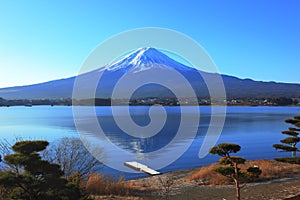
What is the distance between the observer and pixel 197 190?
7648 mm

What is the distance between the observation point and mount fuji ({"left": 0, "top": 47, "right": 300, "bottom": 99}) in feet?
263

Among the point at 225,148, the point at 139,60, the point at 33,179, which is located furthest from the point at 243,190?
the point at 139,60

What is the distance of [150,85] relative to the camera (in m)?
109

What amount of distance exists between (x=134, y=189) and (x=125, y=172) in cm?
373

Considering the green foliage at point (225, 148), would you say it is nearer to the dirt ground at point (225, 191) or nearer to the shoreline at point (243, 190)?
the dirt ground at point (225, 191)

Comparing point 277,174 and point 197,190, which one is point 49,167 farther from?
point 277,174

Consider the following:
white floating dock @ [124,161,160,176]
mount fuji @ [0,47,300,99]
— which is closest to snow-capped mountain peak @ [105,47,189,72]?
mount fuji @ [0,47,300,99]

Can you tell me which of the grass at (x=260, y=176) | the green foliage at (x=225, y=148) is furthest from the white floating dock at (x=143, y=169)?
the green foliage at (x=225, y=148)

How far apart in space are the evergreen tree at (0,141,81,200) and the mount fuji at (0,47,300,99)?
6367cm

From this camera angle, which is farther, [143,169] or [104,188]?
[143,169]

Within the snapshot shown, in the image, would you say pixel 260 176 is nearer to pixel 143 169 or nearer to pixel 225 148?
pixel 143 169

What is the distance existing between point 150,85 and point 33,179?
105901 mm

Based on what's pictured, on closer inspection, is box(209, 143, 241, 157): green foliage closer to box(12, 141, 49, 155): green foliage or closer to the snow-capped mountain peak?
box(12, 141, 49, 155): green foliage

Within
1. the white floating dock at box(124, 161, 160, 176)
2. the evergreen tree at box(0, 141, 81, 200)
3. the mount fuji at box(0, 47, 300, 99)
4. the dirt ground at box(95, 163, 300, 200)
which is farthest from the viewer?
the mount fuji at box(0, 47, 300, 99)
